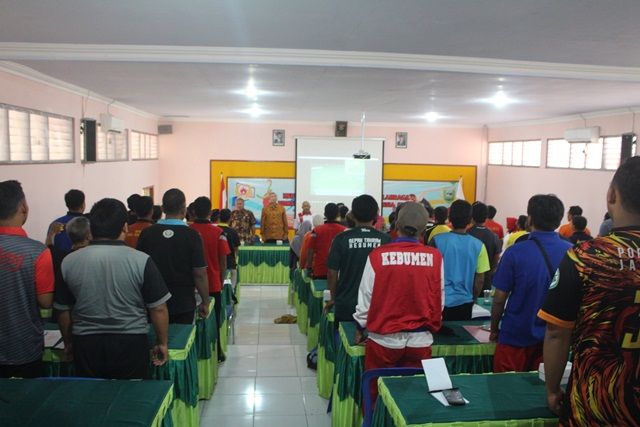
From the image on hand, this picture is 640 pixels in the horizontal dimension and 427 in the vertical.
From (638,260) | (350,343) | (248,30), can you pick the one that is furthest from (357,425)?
(248,30)

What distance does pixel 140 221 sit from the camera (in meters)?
4.18

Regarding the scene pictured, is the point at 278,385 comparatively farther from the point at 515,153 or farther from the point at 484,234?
the point at 515,153

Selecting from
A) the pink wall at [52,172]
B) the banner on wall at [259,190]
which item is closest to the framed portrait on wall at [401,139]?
the banner on wall at [259,190]

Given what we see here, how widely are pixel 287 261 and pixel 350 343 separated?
5.39 metres

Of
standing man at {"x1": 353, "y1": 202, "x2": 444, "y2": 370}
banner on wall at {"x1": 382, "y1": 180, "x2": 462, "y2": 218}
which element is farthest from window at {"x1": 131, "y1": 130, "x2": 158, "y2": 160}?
standing man at {"x1": 353, "y1": 202, "x2": 444, "y2": 370}

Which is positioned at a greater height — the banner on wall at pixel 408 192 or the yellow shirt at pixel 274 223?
the banner on wall at pixel 408 192

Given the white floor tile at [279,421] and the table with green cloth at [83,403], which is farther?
the white floor tile at [279,421]

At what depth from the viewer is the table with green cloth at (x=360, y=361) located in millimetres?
3049

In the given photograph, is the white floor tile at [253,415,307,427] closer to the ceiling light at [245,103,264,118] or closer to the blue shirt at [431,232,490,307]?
the blue shirt at [431,232,490,307]

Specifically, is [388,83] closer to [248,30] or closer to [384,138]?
[248,30]

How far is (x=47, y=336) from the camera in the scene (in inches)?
114

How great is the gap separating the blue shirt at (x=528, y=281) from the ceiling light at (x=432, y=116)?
7536 millimetres

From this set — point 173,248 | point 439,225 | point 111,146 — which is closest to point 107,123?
point 111,146

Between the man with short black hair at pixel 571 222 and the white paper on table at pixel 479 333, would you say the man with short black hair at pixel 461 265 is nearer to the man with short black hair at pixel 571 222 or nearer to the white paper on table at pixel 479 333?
the white paper on table at pixel 479 333
